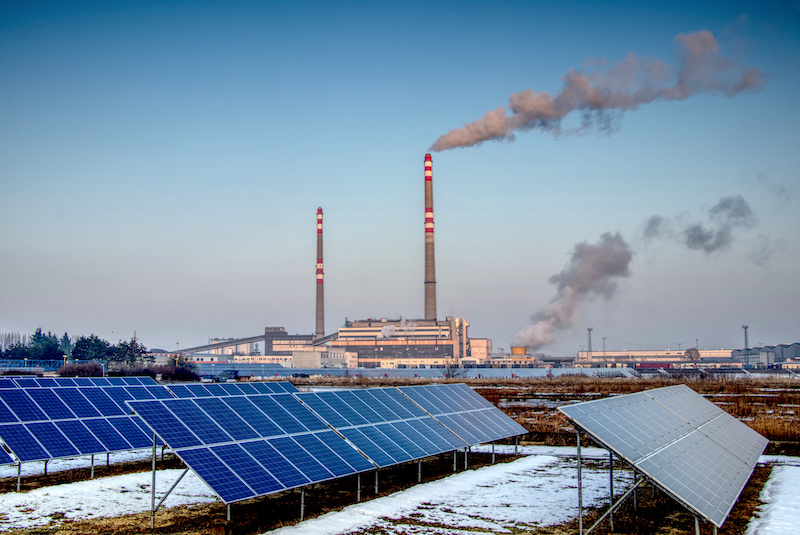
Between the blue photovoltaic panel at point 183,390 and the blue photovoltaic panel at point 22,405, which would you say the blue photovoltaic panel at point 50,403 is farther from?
the blue photovoltaic panel at point 183,390

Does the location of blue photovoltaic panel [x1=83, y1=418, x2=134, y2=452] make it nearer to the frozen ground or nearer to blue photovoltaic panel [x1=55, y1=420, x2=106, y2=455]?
blue photovoltaic panel [x1=55, y1=420, x2=106, y2=455]

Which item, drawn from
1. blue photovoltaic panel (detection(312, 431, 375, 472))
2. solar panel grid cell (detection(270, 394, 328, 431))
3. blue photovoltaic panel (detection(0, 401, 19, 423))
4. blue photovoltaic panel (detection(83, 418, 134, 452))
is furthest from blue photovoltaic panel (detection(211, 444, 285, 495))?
blue photovoltaic panel (detection(0, 401, 19, 423))

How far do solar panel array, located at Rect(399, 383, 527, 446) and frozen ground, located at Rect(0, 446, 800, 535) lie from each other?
1.40 meters

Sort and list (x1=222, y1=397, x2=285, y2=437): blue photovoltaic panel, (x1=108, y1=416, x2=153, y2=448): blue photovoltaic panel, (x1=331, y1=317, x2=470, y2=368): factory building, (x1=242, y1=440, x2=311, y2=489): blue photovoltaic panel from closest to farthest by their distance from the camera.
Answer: (x1=242, y1=440, x2=311, y2=489): blue photovoltaic panel, (x1=222, y1=397, x2=285, y2=437): blue photovoltaic panel, (x1=108, y1=416, x2=153, y2=448): blue photovoltaic panel, (x1=331, y1=317, x2=470, y2=368): factory building

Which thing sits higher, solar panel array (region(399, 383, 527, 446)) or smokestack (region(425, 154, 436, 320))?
smokestack (region(425, 154, 436, 320))

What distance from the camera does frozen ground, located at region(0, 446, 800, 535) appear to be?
557 inches

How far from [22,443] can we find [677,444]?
1620 centimetres

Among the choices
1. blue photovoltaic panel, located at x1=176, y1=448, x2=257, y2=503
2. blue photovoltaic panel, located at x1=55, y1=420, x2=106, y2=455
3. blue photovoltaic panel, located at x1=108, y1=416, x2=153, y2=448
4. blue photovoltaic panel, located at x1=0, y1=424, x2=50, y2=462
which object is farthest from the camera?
blue photovoltaic panel, located at x1=108, y1=416, x2=153, y2=448

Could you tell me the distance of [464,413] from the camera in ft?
78.2

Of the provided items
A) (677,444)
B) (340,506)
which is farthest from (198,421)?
(677,444)

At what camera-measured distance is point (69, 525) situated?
549 inches

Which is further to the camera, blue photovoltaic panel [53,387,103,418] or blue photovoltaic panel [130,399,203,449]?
blue photovoltaic panel [53,387,103,418]

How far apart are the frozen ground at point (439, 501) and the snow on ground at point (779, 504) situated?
0.07ft

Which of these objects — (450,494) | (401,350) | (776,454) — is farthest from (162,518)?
(401,350)
